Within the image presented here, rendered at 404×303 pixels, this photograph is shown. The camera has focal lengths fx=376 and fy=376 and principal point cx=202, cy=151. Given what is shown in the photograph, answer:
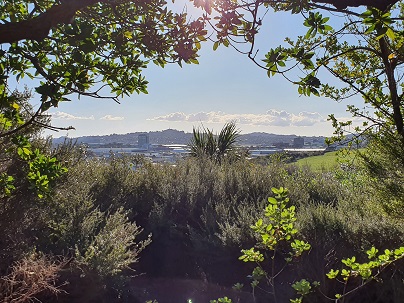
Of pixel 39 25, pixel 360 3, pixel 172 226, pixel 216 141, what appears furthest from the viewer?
pixel 216 141

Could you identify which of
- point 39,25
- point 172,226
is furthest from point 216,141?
point 39,25

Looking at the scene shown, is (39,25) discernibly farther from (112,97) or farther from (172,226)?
(172,226)

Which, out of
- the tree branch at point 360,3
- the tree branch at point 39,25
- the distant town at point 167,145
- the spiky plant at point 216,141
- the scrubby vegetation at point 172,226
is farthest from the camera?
the spiky plant at point 216,141

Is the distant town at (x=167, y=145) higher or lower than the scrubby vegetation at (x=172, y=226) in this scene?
higher

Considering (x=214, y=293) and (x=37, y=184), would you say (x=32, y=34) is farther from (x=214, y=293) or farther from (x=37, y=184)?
(x=214, y=293)

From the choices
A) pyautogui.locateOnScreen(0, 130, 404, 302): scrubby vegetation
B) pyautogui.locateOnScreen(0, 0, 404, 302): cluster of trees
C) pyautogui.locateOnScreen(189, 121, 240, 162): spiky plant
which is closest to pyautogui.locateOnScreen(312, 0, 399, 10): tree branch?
pyautogui.locateOnScreen(0, 0, 404, 302): cluster of trees

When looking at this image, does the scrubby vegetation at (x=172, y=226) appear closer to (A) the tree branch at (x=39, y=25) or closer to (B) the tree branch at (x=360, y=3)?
(A) the tree branch at (x=39, y=25)

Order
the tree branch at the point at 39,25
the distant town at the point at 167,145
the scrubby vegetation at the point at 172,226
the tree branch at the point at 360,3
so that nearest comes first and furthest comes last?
the tree branch at the point at 39,25 → the tree branch at the point at 360,3 → the scrubby vegetation at the point at 172,226 → the distant town at the point at 167,145

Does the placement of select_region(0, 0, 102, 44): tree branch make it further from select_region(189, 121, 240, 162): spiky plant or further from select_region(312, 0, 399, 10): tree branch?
select_region(189, 121, 240, 162): spiky plant

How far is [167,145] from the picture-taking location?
14906 millimetres

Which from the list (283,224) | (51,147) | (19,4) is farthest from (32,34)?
(51,147)

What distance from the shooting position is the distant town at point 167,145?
7.89m

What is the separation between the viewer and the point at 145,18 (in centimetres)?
220

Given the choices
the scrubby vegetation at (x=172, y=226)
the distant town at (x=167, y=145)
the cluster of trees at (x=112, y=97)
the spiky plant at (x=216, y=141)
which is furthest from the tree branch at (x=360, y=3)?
the spiky plant at (x=216, y=141)
